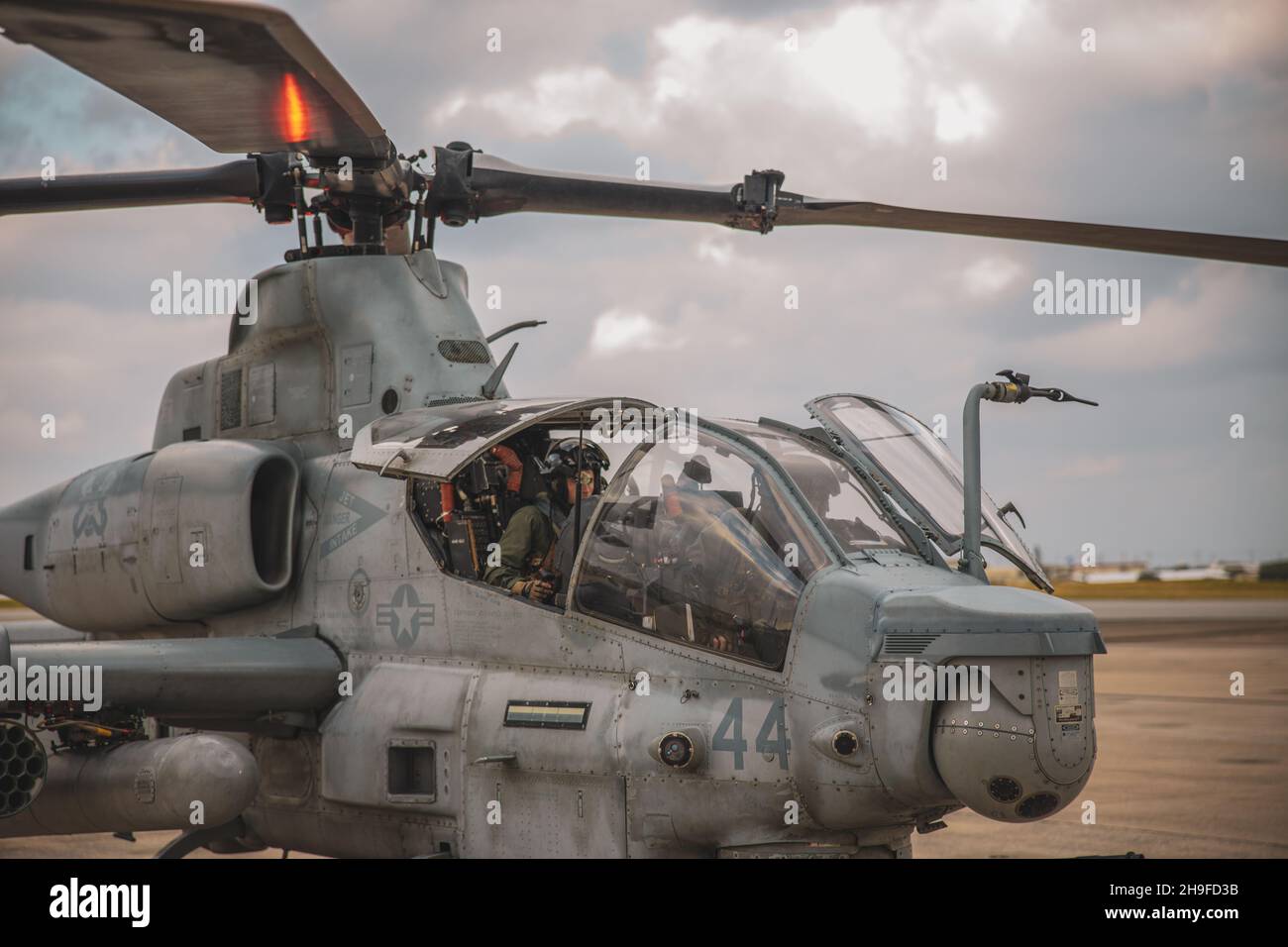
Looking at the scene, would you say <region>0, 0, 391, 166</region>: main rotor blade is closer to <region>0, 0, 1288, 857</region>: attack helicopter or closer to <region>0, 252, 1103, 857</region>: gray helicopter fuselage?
<region>0, 0, 1288, 857</region>: attack helicopter

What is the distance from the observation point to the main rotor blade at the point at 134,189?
8055 millimetres

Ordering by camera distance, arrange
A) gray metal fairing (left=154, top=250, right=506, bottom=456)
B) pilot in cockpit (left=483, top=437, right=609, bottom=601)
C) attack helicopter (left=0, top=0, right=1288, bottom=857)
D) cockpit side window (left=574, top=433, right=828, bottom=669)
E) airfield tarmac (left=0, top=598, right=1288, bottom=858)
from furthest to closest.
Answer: airfield tarmac (left=0, top=598, right=1288, bottom=858)
gray metal fairing (left=154, top=250, right=506, bottom=456)
pilot in cockpit (left=483, top=437, right=609, bottom=601)
cockpit side window (left=574, top=433, right=828, bottom=669)
attack helicopter (left=0, top=0, right=1288, bottom=857)

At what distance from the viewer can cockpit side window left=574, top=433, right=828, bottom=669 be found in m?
5.61

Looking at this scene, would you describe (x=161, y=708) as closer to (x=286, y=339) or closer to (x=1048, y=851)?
(x=286, y=339)

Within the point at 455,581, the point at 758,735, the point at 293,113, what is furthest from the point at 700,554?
the point at 293,113

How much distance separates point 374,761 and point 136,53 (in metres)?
3.33

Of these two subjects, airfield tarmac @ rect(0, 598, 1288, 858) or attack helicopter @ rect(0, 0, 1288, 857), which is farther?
airfield tarmac @ rect(0, 598, 1288, 858)

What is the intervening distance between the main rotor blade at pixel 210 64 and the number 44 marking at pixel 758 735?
320 centimetres

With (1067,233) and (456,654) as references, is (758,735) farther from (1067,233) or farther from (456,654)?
(1067,233)

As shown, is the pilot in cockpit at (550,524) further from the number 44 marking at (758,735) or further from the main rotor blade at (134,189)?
the main rotor blade at (134,189)

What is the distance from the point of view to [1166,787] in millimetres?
11977

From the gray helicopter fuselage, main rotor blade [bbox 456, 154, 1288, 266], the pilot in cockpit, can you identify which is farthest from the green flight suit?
main rotor blade [bbox 456, 154, 1288, 266]

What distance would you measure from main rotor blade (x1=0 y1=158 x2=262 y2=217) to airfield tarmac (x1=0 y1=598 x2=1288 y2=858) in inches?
198

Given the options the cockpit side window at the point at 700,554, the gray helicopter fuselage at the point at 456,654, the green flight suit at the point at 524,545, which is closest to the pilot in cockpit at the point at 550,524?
the green flight suit at the point at 524,545
